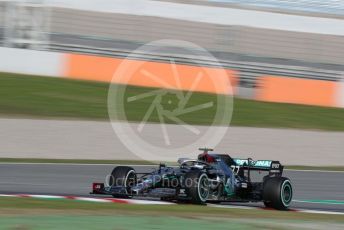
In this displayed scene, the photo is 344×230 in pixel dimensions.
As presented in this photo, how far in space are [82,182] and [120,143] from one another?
18.4 feet

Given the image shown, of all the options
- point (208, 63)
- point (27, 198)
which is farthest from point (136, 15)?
point (27, 198)

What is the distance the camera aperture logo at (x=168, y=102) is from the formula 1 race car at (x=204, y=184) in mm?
7653

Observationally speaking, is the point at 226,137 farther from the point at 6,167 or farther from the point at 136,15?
the point at 136,15

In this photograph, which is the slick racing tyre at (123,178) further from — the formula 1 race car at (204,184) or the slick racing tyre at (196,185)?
the slick racing tyre at (196,185)

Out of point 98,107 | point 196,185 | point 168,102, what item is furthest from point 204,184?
point 168,102

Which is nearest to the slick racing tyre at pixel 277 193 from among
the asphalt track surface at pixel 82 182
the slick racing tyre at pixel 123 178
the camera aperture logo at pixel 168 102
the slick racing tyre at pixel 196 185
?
the asphalt track surface at pixel 82 182

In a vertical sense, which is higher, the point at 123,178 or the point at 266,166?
the point at 266,166

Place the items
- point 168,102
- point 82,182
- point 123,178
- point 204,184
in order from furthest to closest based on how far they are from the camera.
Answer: point 168,102
point 82,182
point 123,178
point 204,184

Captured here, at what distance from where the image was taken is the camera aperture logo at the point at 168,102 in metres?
20.6

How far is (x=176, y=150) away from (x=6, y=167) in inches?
236

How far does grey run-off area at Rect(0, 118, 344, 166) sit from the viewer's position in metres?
18.9

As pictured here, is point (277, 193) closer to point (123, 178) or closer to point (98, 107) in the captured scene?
point (123, 178)

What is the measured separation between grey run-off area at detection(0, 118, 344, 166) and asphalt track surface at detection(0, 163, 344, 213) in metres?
1.78

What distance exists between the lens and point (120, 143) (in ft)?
65.2
